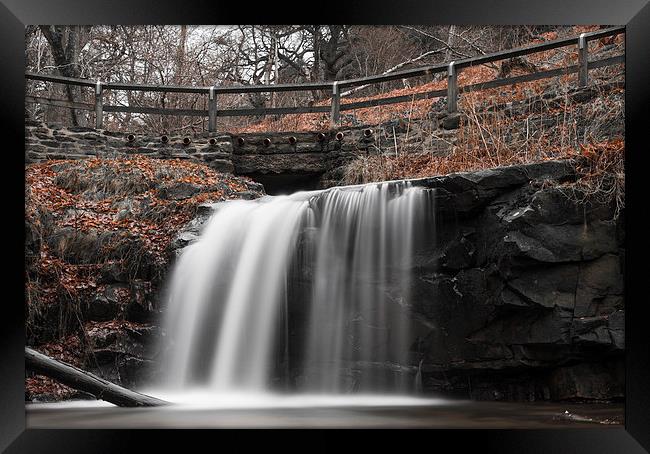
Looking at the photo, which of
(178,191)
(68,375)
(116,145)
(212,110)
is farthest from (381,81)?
(68,375)

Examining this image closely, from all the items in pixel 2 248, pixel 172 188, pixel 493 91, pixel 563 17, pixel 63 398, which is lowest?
pixel 63 398

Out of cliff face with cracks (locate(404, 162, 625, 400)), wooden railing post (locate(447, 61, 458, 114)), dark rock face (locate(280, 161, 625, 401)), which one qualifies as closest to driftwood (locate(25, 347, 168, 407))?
dark rock face (locate(280, 161, 625, 401))

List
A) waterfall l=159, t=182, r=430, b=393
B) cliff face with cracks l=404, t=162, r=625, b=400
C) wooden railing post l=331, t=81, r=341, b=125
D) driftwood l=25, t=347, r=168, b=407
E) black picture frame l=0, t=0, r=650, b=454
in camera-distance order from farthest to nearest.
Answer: wooden railing post l=331, t=81, r=341, b=125 < waterfall l=159, t=182, r=430, b=393 < cliff face with cracks l=404, t=162, r=625, b=400 < driftwood l=25, t=347, r=168, b=407 < black picture frame l=0, t=0, r=650, b=454

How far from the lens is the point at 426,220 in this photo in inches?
264

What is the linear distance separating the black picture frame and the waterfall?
6.75ft

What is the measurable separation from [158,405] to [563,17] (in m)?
4.01

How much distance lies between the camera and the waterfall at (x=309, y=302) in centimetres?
666

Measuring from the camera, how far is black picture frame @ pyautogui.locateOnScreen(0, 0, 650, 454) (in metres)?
4.47

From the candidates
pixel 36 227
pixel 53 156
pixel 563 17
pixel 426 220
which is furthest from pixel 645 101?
pixel 53 156

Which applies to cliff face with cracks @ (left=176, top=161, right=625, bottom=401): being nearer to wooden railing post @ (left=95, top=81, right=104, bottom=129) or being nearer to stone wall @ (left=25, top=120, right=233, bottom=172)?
stone wall @ (left=25, top=120, right=233, bottom=172)

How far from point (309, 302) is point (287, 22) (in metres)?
3.06

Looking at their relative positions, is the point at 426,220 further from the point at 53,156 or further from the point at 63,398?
the point at 53,156

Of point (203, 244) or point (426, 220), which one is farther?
point (203, 244)

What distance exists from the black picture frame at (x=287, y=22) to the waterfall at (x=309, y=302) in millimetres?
2058
